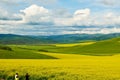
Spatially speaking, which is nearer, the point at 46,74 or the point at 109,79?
the point at 109,79

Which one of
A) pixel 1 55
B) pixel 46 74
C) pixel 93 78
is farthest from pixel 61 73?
pixel 1 55

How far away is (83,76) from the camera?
38.6 meters

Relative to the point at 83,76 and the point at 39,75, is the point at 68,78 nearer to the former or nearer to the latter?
the point at 83,76

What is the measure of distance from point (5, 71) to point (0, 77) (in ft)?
7.99

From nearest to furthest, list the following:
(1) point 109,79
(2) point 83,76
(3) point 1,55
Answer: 1. (1) point 109,79
2. (2) point 83,76
3. (3) point 1,55

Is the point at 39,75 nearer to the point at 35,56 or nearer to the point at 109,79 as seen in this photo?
the point at 109,79

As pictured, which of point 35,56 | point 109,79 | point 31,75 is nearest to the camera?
point 109,79

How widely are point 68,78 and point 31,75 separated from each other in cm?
610

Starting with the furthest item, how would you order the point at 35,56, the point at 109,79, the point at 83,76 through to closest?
the point at 35,56, the point at 83,76, the point at 109,79

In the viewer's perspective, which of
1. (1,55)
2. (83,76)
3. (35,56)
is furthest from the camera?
(35,56)

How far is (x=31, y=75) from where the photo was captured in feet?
136

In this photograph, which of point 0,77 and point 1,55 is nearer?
point 0,77

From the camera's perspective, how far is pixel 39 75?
40938 millimetres

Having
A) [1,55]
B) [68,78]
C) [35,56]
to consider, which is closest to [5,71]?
[68,78]
